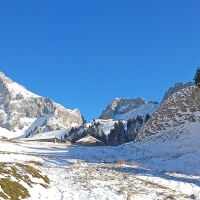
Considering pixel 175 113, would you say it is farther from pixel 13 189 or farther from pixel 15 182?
pixel 13 189

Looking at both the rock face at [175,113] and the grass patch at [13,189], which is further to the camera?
the rock face at [175,113]

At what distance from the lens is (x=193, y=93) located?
239 ft

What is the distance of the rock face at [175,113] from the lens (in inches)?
2566

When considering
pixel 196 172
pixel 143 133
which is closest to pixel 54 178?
pixel 196 172

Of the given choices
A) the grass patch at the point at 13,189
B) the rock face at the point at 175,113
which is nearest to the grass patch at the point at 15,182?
the grass patch at the point at 13,189

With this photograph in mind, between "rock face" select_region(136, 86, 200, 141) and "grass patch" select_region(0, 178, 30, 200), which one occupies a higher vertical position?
"rock face" select_region(136, 86, 200, 141)


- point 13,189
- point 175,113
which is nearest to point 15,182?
point 13,189

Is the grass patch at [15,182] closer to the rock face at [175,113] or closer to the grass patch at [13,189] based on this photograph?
the grass patch at [13,189]

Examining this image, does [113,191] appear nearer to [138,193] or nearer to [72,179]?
[138,193]

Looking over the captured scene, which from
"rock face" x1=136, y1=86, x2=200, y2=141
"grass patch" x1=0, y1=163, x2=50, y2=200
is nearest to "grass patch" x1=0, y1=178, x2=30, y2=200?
"grass patch" x1=0, y1=163, x2=50, y2=200

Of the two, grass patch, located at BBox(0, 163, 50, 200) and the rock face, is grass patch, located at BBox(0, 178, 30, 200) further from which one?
the rock face

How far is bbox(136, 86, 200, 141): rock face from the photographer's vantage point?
2566 inches

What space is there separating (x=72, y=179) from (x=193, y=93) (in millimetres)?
65015

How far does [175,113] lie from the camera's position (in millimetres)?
68062
